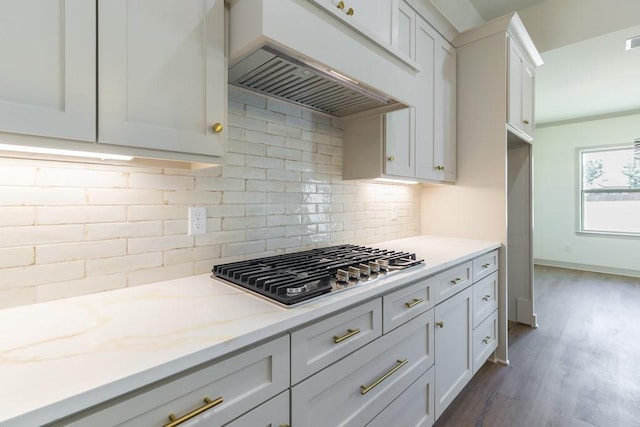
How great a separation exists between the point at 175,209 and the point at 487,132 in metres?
2.32

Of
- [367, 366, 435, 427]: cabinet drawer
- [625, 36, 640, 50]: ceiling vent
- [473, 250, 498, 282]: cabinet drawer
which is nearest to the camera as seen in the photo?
[367, 366, 435, 427]: cabinet drawer

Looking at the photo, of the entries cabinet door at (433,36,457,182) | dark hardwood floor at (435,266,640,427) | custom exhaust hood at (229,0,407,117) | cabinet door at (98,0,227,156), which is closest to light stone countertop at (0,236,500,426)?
cabinet door at (98,0,227,156)

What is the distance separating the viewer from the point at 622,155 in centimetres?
530

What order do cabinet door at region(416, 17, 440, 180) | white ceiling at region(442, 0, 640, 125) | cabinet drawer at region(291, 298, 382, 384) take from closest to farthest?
cabinet drawer at region(291, 298, 382, 384) → cabinet door at region(416, 17, 440, 180) → white ceiling at region(442, 0, 640, 125)

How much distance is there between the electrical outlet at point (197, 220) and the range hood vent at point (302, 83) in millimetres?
587

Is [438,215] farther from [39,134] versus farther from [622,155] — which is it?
[622,155]

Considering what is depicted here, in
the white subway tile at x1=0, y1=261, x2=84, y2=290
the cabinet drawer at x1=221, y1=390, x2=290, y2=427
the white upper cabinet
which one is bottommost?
the cabinet drawer at x1=221, y1=390, x2=290, y2=427

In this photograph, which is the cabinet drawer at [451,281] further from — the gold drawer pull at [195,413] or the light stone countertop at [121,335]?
the gold drawer pull at [195,413]

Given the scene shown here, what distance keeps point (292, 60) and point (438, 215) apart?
2.05 metres

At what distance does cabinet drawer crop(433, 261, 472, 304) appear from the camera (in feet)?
5.32

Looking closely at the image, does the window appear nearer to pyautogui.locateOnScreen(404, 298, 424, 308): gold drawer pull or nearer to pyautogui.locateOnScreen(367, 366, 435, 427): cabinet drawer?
pyautogui.locateOnScreen(367, 366, 435, 427): cabinet drawer

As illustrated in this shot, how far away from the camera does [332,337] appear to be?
1.03 m

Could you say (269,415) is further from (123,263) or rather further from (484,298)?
(484,298)

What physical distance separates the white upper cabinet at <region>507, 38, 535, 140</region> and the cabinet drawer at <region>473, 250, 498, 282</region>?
3.45 ft
